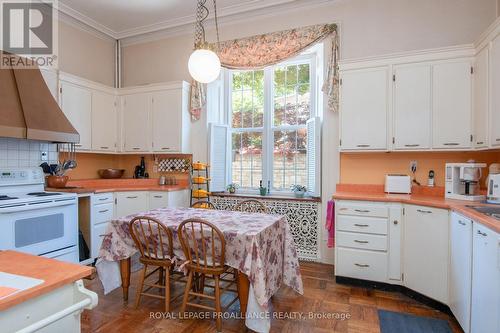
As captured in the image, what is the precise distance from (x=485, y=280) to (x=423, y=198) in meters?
1.16

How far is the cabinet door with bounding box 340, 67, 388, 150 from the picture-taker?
3018 millimetres

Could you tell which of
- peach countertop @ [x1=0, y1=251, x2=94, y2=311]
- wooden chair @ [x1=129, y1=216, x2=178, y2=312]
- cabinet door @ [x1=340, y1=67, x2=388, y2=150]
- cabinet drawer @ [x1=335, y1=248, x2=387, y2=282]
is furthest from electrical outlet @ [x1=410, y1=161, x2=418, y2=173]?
peach countertop @ [x1=0, y1=251, x2=94, y2=311]

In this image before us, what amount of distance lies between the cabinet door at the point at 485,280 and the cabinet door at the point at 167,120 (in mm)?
3417

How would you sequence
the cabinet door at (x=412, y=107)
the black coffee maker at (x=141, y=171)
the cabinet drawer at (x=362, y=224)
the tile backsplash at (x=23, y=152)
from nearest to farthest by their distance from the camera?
the cabinet drawer at (x=362, y=224)
the cabinet door at (x=412, y=107)
the tile backsplash at (x=23, y=152)
the black coffee maker at (x=141, y=171)

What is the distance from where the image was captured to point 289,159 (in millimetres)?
3951

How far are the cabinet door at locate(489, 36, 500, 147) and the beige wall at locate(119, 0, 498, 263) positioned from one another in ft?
2.51

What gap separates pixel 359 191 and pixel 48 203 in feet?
10.8

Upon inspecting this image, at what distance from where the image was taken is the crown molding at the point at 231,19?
362 cm

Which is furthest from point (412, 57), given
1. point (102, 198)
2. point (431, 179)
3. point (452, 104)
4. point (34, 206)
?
point (34, 206)

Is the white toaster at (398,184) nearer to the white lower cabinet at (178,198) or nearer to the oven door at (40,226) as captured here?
the white lower cabinet at (178,198)

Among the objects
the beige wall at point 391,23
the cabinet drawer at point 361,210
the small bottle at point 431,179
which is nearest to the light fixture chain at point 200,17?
the beige wall at point 391,23

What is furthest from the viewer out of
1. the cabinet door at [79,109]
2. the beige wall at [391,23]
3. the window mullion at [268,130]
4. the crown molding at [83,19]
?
the window mullion at [268,130]

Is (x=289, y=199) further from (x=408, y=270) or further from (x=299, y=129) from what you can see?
(x=408, y=270)

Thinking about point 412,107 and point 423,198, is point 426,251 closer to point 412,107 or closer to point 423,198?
point 423,198
